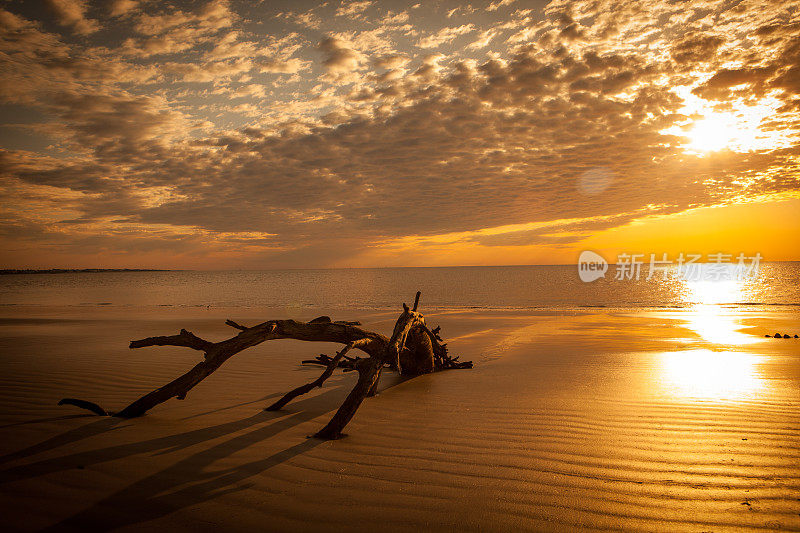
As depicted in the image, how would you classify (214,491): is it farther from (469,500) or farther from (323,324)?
(323,324)

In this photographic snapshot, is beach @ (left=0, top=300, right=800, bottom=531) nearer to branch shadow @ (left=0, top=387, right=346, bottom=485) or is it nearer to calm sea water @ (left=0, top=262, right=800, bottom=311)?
branch shadow @ (left=0, top=387, right=346, bottom=485)

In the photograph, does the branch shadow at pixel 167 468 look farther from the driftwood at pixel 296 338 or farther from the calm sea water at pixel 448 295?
the calm sea water at pixel 448 295

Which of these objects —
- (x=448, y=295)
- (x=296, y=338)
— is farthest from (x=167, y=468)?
(x=448, y=295)

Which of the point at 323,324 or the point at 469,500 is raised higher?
the point at 323,324

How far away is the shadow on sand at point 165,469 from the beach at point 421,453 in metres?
0.02

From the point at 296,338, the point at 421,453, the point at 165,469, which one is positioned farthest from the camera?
the point at 296,338

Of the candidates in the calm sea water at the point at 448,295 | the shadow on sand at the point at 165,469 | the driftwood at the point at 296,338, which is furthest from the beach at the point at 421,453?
the calm sea water at the point at 448,295

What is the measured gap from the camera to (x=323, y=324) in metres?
5.08

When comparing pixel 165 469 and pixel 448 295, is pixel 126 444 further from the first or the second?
pixel 448 295

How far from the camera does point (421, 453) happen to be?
3.60 metres

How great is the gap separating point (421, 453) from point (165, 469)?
2031 mm

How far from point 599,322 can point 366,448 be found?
1478 cm

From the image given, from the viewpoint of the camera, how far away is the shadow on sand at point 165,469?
263cm

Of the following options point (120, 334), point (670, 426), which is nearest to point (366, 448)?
point (670, 426)
